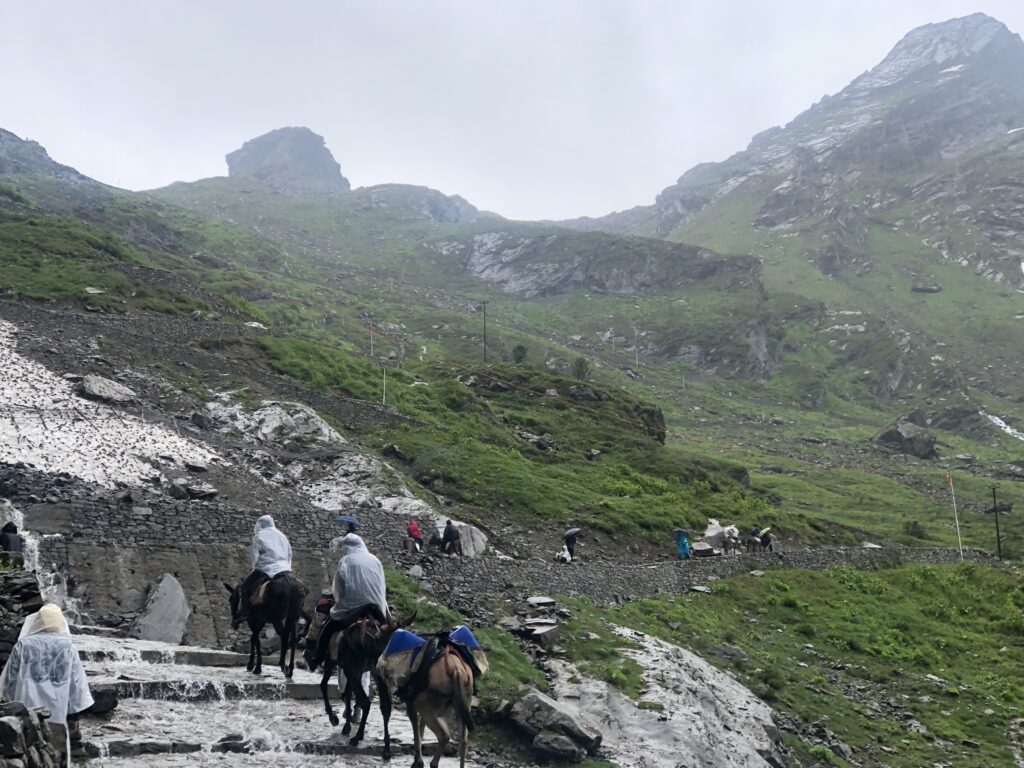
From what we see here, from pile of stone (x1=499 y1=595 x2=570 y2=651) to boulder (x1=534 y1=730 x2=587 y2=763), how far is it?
478cm

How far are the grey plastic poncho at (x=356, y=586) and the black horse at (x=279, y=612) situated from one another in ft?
5.87

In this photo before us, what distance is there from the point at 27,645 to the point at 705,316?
17950 cm

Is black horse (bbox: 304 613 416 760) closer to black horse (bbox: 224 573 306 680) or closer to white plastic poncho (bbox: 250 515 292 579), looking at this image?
black horse (bbox: 224 573 306 680)

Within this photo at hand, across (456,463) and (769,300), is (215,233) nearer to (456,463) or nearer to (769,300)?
(769,300)

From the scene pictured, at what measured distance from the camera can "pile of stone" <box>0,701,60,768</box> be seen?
8.70m

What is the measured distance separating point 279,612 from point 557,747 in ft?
19.3

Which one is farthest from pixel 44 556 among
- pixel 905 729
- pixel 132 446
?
pixel 905 729

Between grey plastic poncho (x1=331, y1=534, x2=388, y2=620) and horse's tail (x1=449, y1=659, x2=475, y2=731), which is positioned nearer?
horse's tail (x1=449, y1=659, x2=475, y2=731)

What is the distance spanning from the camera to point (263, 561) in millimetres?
15508

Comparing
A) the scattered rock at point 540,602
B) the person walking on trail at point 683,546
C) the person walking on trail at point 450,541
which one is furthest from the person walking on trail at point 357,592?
the person walking on trail at point 683,546

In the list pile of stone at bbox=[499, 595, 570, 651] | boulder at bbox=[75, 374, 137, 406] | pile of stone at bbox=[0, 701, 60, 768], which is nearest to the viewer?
pile of stone at bbox=[0, 701, 60, 768]

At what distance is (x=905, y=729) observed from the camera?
2506 cm

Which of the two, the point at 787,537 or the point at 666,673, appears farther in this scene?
the point at 787,537

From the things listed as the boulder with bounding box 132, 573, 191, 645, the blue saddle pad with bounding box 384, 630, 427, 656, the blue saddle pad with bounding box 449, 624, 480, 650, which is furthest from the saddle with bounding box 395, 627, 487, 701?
the boulder with bounding box 132, 573, 191, 645
